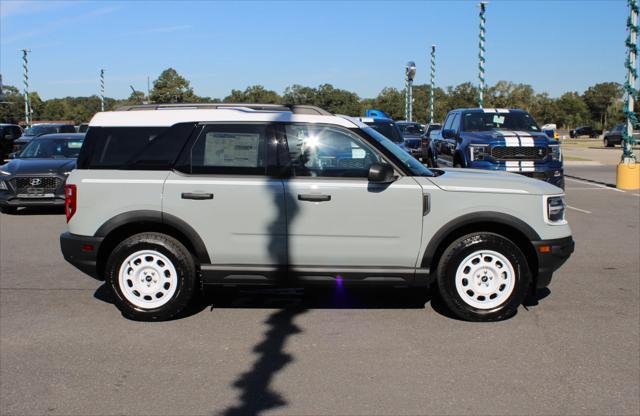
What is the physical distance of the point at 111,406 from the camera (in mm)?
3963

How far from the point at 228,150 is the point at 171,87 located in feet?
173

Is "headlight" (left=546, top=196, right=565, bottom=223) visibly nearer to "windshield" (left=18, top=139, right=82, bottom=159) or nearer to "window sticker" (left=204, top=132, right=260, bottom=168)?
"window sticker" (left=204, top=132, right=260, bottom=168)

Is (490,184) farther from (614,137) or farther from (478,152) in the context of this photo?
(614,137)

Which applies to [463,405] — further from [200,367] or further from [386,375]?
[200,367]

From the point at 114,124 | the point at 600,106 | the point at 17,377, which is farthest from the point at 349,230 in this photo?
the point at 600,106

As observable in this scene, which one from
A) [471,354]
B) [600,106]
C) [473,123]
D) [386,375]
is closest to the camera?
[386,375]

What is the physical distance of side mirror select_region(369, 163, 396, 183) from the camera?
5.37 meters

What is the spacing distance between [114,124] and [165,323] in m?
1.85

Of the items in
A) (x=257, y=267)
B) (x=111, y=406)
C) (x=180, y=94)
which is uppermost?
(x=180, y=94)

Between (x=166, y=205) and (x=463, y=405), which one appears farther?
(x=166, y=205)

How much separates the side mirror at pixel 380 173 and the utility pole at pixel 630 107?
1400 centimetres

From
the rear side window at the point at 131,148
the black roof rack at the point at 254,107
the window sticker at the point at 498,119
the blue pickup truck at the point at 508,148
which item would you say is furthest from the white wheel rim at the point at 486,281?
the window sticker at the point at 498,119

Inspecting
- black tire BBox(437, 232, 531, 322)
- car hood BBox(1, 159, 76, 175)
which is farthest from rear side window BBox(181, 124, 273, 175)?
car hood BBox(1, 159, 76, 175)

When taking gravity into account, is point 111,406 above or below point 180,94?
below
